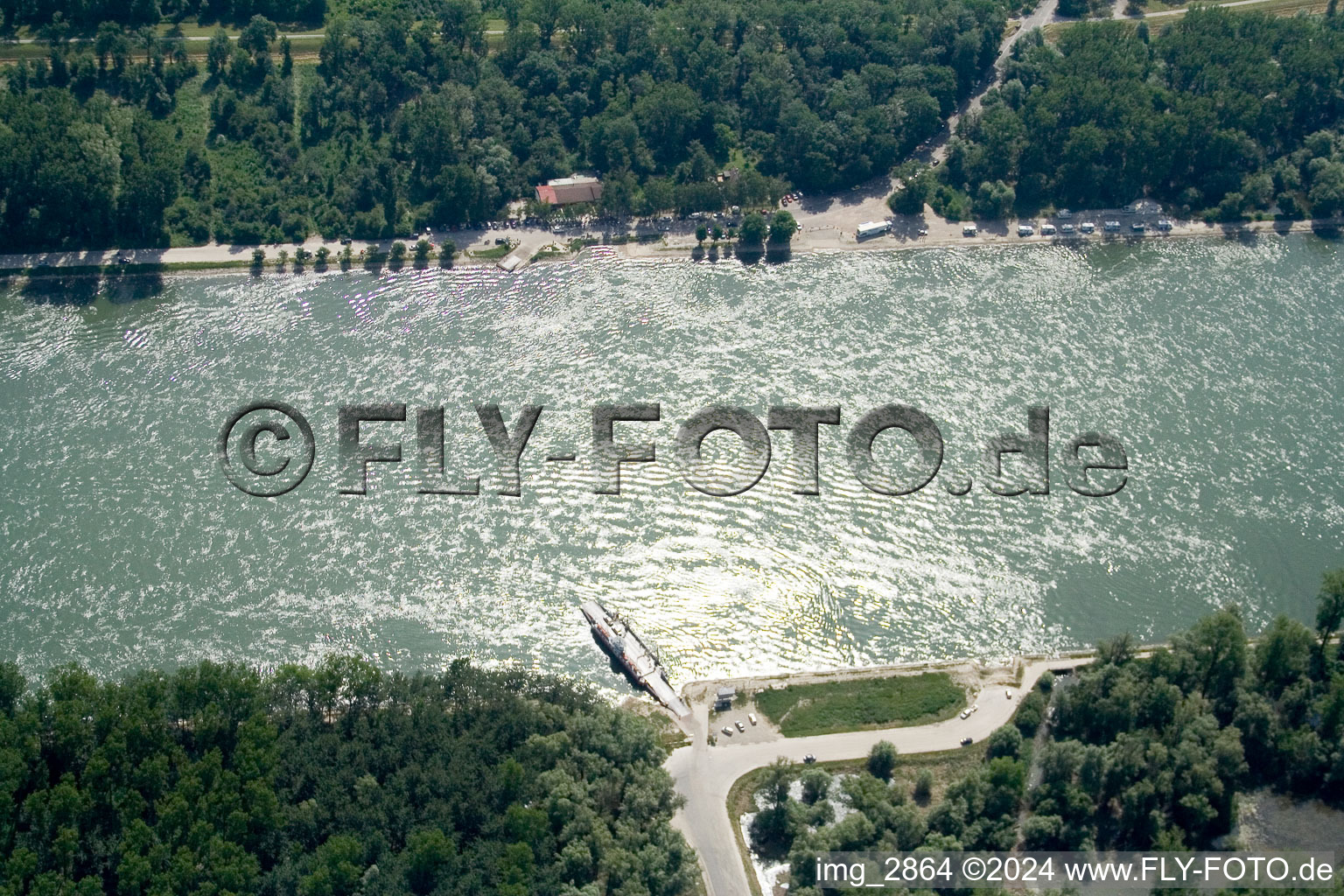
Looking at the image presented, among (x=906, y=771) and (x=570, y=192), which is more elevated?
(x=570, y=192)

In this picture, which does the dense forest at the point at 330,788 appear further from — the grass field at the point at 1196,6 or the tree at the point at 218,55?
the grass field at the point at 1196,6

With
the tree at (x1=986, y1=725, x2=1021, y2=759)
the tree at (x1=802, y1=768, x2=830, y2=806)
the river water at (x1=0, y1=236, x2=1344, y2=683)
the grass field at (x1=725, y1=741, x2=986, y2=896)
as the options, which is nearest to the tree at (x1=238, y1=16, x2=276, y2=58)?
the river water at (x1=0, y1=236, x2=1344, y2=683)

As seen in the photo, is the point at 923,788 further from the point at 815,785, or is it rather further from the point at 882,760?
the point at 815,785

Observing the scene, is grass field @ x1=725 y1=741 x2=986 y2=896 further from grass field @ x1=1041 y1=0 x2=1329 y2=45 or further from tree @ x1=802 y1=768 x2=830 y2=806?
grass field @ x1=1041 y1=0 x2=1329 y2=45

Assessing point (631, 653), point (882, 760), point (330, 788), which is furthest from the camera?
point (631, 653)

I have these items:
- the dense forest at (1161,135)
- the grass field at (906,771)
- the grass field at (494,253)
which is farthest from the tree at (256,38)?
the grass field at (906,771)

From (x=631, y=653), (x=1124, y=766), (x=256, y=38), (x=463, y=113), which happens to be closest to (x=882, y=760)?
(x=1124, y=766)
